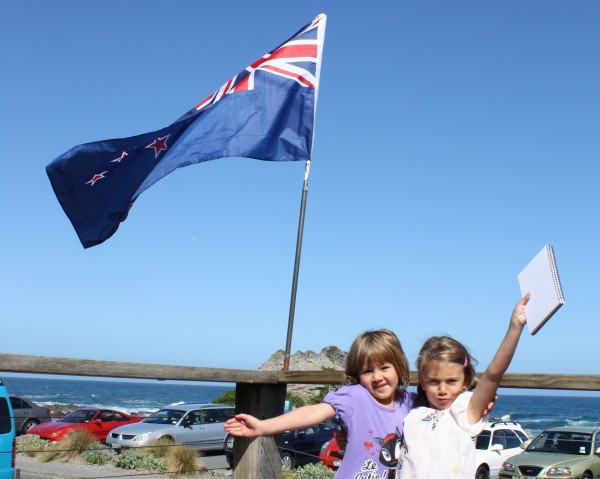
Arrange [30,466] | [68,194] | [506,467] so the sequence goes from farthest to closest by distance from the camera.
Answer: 1. [506,467]
2. [30,466]
3. [68,194]

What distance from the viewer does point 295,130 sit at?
633 centimetres

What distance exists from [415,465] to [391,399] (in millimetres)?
407

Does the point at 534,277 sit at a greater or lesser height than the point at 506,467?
greater

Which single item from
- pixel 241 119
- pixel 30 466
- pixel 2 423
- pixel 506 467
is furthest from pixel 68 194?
pixel 506 467

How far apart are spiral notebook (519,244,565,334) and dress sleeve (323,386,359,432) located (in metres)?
0.83

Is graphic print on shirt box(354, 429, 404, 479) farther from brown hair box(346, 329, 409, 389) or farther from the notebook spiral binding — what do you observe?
the notebook spiral binding

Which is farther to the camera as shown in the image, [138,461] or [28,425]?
[28,425]

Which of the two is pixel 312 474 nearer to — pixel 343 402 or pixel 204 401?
pixel 343 402

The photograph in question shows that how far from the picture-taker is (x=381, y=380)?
3.02m

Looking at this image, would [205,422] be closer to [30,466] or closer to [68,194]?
[30,466]

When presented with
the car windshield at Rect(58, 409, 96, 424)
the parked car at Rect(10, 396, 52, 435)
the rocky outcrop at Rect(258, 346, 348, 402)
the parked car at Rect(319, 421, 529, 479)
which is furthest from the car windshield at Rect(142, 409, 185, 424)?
the rocky outcrop at Rect(258, 346, 348, 402)

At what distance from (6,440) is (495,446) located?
35.6ft

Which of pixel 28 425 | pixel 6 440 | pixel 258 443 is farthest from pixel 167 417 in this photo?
pixel 258 443

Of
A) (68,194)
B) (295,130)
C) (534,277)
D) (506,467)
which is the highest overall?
(295,130)
